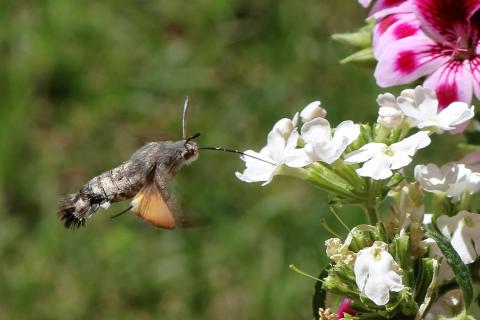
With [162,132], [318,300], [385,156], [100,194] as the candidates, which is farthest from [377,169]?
[162,132]

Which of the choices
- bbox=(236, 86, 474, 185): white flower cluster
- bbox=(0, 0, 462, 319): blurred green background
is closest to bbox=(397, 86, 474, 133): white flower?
bbox=(236, 86, 474, 185): white flower cluster

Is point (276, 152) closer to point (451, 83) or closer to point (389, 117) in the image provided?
point (389, 117)

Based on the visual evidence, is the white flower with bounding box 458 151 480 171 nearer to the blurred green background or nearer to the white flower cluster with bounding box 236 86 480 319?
the white flower cluster with bounding box 236 86 480 319

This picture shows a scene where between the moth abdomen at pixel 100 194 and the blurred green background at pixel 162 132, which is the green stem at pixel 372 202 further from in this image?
the blurred green background at pixel 162 132

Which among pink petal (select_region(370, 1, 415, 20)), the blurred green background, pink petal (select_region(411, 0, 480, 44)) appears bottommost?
the blurred green background

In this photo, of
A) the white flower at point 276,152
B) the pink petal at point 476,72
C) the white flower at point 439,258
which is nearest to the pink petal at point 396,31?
the pink petal at point 476,72
